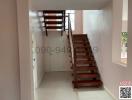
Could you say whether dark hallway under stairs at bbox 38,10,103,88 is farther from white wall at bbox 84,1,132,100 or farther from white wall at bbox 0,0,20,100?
white wall at bbox 0,0,20,100

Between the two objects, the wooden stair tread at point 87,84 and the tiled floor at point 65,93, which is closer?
the tiled floor at point 65,93

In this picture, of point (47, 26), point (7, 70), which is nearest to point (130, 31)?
point (7, 70)

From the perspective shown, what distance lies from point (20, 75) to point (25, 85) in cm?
17

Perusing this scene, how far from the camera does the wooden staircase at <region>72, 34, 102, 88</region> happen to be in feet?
18.1

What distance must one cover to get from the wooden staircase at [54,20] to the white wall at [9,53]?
14.4ft

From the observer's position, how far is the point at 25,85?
2.65 m

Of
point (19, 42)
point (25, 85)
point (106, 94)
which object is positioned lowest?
point (106, 94)

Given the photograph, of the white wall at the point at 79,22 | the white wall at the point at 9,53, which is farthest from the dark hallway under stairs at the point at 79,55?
the white wall at the point at 9,53

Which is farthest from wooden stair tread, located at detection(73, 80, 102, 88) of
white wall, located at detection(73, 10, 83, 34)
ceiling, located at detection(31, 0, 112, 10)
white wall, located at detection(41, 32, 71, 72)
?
white wall, located at detection(73, 10, 83, 34)

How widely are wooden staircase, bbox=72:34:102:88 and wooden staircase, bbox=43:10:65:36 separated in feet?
3.53

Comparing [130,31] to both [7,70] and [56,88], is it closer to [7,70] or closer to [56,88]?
[7,70]

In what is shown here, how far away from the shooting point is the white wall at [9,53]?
2.58 metres

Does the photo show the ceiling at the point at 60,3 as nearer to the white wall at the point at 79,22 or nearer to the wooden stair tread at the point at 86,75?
the wooden stair tread at the point at 86,75

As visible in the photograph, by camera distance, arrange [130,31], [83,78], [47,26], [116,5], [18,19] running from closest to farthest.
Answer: [18,19] < [130,31] < [116,5] < [83,78] < [47,26]
